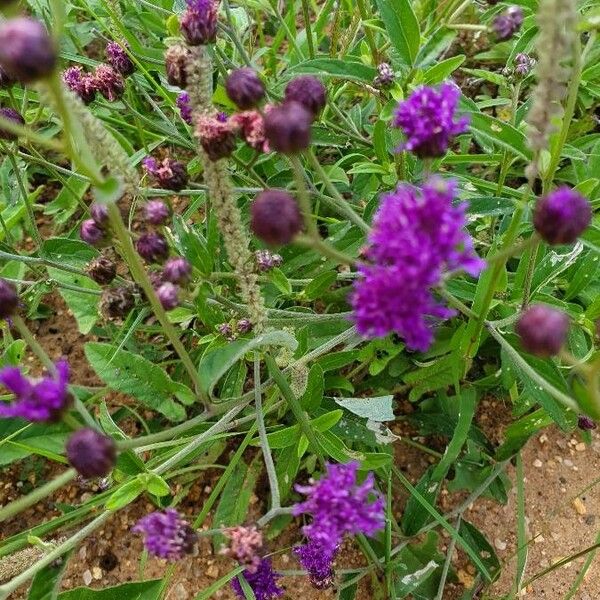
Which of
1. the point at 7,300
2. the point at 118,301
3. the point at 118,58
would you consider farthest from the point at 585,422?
the point at 118,58

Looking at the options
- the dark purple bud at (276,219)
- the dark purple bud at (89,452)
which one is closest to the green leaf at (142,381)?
the dark purple bud at (89,452)

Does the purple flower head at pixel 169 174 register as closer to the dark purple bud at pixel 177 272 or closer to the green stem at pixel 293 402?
the dark purple bud at pixel 177 272

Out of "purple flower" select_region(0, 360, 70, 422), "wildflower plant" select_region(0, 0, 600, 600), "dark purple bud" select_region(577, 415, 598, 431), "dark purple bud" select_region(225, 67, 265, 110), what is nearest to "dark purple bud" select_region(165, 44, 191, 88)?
"wildflower plant" select_region(0, 0, 600, 600)

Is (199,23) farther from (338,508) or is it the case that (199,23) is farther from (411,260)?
(338,508)

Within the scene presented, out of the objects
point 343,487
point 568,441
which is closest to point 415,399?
point 568,441

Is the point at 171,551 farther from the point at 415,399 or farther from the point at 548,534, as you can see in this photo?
the point at 548,534

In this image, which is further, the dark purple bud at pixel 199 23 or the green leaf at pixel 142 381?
the green leaf at pixel 142 381
